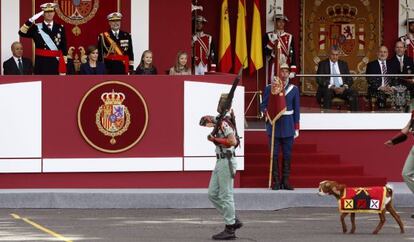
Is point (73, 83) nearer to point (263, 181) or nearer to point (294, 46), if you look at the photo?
point (263, 181)

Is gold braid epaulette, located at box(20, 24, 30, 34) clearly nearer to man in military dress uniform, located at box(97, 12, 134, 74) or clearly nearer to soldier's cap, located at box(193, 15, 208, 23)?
man in military dress uniform, located at box(97, 12, 134, 74)

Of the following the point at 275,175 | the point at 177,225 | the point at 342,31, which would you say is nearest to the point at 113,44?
the point at 275,175

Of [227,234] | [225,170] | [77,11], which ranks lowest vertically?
[227,234]

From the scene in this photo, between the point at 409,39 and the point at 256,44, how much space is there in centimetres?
299

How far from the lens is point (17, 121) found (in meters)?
21.9

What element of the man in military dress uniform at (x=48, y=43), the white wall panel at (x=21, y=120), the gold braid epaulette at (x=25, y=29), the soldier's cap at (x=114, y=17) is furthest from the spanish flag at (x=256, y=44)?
the white wall panel at (x=21, y=120)

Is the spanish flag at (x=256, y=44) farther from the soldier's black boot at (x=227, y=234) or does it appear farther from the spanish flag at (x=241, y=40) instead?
the soldier's black boot at (x=227, y=234)

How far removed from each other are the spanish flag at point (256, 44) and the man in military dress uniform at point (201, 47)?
784 millimetres

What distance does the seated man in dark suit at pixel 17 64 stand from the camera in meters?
23.2

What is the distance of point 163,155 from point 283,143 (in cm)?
192

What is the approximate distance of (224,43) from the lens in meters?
27.0

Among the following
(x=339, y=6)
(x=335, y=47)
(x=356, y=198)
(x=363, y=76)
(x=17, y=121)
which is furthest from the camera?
(x=339, y=6)

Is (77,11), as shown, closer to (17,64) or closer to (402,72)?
(17,64)

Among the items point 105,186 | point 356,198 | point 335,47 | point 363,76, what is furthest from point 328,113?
point 356,198
